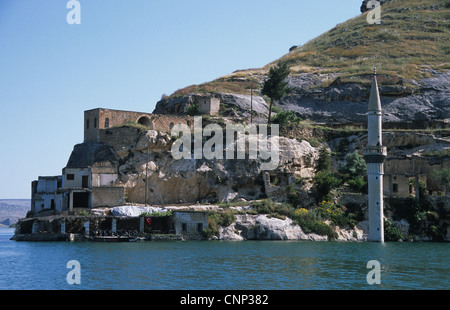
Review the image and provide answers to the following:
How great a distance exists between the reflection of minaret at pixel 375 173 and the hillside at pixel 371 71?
2045 cm

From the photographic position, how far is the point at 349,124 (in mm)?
73250

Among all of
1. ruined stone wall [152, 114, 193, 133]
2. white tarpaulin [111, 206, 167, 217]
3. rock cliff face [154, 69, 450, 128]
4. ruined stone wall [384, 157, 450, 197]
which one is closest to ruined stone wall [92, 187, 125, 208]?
white tarpaulin [111, 206, 167, 217]

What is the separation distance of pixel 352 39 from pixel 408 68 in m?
19.9

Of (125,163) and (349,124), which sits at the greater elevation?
(349,124)

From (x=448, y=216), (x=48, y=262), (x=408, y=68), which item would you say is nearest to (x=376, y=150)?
(x=448, y=216)

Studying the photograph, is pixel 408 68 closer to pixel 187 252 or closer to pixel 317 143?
pixel 317 143

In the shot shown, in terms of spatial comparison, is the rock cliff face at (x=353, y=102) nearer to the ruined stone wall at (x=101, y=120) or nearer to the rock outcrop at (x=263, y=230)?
the ruined stone wall at (x=101, y=120)

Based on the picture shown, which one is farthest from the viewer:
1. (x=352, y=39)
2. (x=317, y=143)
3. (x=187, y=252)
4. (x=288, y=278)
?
(x=352, y=39)

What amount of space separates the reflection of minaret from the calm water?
4450mm

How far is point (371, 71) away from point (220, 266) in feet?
180

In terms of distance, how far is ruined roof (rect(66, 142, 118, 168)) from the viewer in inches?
2287

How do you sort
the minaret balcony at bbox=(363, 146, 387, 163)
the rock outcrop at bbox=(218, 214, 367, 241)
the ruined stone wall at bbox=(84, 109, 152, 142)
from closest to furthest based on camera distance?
the minaret balcony at bbox=(363, 146, 387, 163)
the rock outcrop at bbox=(218, 214, 367, 241)
the ruined stone wall at bbox=(84, 109, 152, 142)

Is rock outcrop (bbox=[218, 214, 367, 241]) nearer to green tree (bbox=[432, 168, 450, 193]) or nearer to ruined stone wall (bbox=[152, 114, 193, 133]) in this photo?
green tree (bbox=[432, 168, 450, 193])

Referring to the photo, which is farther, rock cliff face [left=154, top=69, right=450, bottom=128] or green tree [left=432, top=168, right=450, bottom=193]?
rock cliff face [left=154, top=69, right=450, bottom=128]
